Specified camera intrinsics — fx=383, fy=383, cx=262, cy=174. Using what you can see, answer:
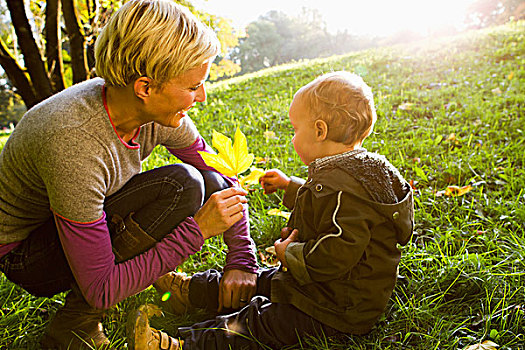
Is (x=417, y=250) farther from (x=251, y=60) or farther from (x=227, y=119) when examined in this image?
(x=251, y=60)

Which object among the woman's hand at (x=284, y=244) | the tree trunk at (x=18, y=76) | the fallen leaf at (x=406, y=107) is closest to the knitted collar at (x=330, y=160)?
the woman's hand at (x=284, y=244)

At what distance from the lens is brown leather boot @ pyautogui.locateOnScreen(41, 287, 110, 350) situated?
1.60 m

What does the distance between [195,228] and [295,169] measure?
5.36 feet

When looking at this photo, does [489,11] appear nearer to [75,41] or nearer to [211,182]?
[75,41]

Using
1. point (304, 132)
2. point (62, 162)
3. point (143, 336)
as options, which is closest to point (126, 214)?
point (62, 162)

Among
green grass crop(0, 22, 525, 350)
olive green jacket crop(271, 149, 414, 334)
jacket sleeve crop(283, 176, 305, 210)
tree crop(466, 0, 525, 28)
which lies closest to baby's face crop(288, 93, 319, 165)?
olive green jacket crop(271, 149, 414, 334)

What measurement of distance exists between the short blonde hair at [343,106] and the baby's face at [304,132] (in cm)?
5

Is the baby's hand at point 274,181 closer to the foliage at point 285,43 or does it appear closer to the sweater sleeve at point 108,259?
the sweater sleeve at point 108,259

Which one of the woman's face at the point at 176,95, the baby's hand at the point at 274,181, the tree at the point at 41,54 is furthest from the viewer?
the tree at the point at 41,54

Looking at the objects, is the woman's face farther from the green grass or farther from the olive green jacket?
the green grass

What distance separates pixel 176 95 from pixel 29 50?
4479mm

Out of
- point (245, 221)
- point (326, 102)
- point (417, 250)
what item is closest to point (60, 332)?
point (245, 221)

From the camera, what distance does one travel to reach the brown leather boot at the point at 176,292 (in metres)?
1.86

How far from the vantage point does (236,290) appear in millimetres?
1742
